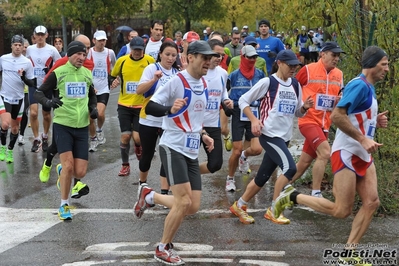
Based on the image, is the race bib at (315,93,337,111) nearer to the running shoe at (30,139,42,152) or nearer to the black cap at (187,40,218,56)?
the black cap at (187,40,218,56)

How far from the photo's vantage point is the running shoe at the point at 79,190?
29.1ft

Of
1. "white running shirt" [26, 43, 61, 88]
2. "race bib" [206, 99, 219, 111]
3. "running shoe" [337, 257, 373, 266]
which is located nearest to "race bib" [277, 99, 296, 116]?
"race bib" [206, 99, 219, 111]

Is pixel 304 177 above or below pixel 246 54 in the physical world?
below

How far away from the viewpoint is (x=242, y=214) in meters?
8.10

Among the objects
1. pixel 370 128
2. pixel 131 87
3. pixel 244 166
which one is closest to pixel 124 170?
pixel 131 87

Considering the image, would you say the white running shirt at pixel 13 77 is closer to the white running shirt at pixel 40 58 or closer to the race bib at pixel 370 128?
the white running shirt at pixel 40 58

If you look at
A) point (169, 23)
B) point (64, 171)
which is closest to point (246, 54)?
point (64, 171)

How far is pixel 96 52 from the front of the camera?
13.0 metres

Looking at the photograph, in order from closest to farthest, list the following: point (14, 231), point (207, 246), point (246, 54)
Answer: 1. point (207, 246)
2. point (14, 231)
3. point (246, 54)

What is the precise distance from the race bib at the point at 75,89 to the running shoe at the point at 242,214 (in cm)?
224

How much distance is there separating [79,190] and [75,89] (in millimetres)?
1248

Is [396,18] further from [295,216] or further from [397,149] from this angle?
[295,216]

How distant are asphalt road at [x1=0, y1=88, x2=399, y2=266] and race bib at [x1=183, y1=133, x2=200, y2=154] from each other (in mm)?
979

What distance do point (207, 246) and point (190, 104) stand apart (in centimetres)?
142
